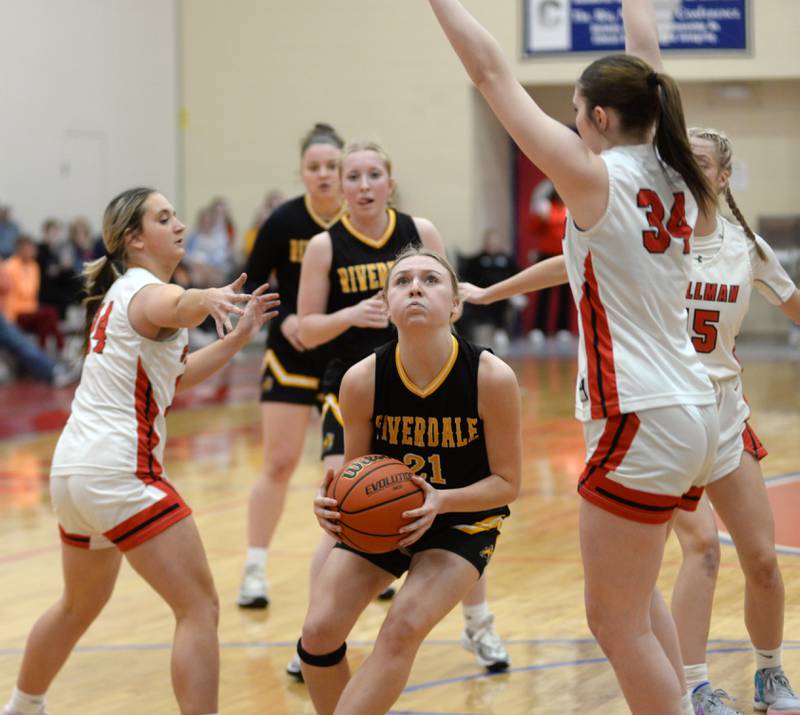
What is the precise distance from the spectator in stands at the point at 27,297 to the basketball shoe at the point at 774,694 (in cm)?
1123

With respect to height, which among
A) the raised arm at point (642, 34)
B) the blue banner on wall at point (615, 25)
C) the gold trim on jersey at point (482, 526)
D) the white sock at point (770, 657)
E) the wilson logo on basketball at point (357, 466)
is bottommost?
the white sock at point (770, 657)

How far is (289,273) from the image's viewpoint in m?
5.86

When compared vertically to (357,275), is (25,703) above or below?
below

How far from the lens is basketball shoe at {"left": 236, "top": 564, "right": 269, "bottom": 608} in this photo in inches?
219

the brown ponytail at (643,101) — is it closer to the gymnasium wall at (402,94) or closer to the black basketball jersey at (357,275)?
the black basketball jersey at (357,275)

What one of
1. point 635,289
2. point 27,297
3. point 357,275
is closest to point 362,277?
point 357,275

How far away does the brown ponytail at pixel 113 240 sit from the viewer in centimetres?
405

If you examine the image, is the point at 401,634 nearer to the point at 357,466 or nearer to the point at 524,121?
the point at 357,466

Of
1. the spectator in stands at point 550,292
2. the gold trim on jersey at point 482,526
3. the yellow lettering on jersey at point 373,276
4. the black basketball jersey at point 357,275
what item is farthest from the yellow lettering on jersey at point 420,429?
the spectator in stands at point 550,292

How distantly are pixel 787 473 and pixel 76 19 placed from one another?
11.9 m

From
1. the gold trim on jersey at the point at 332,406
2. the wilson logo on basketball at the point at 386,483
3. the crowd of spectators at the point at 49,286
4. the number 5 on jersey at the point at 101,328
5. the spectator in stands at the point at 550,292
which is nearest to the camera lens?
the wilson logo on basketball at the point at 386,483

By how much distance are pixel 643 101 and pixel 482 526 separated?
4.25 ft

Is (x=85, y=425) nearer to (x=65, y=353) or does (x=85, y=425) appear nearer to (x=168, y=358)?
(x=168, y=358)

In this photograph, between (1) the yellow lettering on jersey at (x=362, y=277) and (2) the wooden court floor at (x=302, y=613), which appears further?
(1) the yellow lettering on jersey at (x=362, y=277)
